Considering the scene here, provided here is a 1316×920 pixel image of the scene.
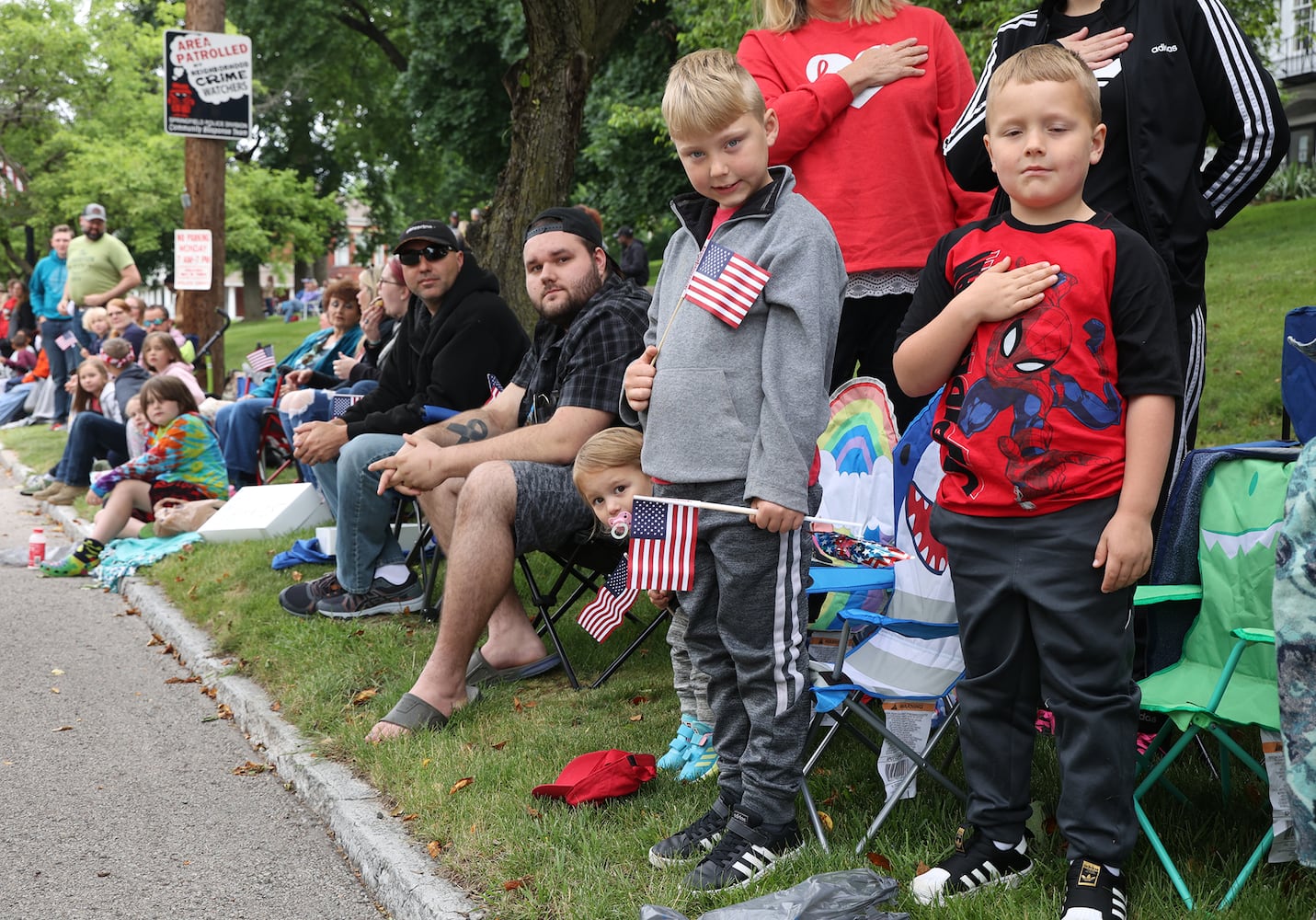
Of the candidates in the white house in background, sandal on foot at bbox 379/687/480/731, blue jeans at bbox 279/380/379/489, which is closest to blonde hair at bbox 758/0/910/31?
sandal on foot at bbox 379/687/480/731

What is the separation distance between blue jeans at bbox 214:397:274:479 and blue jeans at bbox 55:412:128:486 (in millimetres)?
1571

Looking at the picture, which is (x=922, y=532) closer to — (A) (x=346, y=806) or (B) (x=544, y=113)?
(A) (x=346, y=806)

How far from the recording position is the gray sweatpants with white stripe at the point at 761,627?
3174 mm

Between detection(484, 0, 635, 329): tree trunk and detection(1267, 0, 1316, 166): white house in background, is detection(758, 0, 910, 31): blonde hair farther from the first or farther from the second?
detection(1267, 0, 1316, 166): white house in background

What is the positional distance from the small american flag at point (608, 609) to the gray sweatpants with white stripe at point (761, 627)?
1035 mm

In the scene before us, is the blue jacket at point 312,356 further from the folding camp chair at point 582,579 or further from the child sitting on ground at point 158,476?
the folding camp chair at point 582,579

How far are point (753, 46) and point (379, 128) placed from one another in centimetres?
3521

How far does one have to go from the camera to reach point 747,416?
318 centimetres

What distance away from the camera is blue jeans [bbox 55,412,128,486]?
10.4 metres

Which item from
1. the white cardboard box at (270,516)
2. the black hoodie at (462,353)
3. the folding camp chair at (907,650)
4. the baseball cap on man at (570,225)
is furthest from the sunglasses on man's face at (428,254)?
the folding camp chair at (907,650)

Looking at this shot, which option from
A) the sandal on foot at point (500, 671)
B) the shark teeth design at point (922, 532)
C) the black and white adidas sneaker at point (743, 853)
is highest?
the shark teeth design at point (922, 532)

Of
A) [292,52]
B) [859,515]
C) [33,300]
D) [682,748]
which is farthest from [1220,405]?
[292,52]

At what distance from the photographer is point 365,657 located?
17.8 ft

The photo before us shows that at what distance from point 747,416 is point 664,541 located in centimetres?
39
